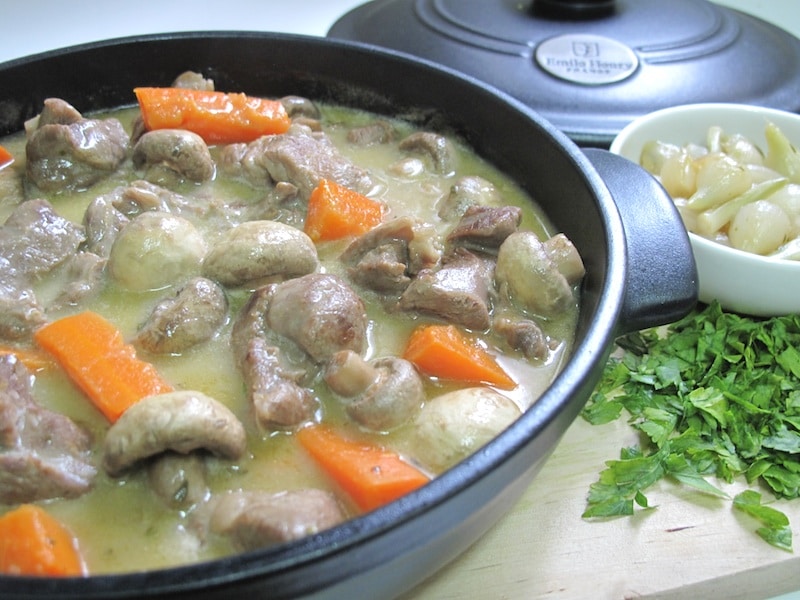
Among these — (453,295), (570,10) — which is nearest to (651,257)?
(453,295)

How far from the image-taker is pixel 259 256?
1574mm

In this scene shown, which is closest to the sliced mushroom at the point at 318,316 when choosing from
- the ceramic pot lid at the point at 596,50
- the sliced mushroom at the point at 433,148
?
the sliced mushroom at the point at 433,148

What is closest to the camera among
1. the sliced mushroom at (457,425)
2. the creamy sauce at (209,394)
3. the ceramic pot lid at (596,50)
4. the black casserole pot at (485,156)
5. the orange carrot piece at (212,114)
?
the black casserole pot at (485,156)

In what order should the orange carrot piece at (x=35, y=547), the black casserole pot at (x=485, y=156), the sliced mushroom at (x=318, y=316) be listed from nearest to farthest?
the black casserole pot at (x=485, y=156), the orange carrot piece at (x=35, y=547), the sliced mushroom at (x=318, y=316)

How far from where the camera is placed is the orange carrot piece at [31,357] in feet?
4.79

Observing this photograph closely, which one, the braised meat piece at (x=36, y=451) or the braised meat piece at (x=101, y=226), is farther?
the braised meat piece at (x=101, y=226)

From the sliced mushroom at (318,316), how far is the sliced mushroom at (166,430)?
0.84 feet

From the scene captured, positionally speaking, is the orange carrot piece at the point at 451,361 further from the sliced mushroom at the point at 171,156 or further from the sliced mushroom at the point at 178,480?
the sliced mushroom at the point at 171,156

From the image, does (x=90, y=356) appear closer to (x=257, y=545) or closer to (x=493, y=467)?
(x=257, y=545)

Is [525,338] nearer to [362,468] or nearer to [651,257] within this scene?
[651,257]

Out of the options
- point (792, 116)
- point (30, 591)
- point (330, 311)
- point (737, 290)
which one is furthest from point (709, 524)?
point (792, 116)

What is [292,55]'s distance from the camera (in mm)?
2350

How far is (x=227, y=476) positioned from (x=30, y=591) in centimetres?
42

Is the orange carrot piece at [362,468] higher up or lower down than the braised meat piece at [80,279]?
lower down
